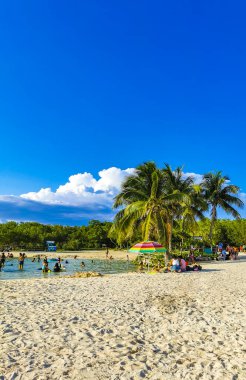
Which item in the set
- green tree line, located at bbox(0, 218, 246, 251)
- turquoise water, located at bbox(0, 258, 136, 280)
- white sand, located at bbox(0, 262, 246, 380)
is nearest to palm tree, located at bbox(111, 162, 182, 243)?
turquoise water, located at bbox(0, 258, 136, 280)

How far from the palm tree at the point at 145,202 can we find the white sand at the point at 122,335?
12.5m

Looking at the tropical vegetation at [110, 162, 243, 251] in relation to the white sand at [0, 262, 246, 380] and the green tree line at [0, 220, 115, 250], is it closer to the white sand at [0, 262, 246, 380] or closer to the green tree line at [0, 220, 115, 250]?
the white sand at [0, 262, 246, 380]

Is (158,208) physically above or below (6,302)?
above

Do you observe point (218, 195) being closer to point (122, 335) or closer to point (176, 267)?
point (176, 267)

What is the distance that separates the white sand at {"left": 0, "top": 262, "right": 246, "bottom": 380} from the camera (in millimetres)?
5801

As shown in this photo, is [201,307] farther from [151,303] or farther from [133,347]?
[133,347]

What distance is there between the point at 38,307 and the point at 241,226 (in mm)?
60665

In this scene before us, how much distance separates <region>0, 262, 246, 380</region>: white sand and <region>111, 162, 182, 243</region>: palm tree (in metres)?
12.5

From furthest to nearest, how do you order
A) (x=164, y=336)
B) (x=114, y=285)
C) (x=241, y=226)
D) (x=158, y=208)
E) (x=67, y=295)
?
(x=241, y=226), (x=158, y=208), (x=114, y=285), (x=67, y=295), (x=164, y=336)

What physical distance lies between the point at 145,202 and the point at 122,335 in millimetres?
18262

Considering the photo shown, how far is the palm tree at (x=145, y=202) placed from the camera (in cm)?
2573

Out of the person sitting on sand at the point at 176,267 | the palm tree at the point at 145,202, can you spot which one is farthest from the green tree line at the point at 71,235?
the person sitting on sand at the point at 176,267

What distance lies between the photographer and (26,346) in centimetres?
681

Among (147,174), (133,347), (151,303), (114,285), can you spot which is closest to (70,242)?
(147,174)
